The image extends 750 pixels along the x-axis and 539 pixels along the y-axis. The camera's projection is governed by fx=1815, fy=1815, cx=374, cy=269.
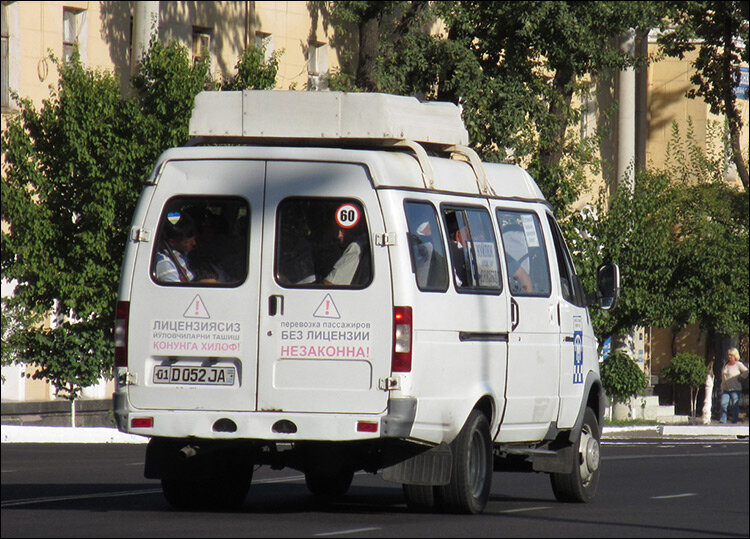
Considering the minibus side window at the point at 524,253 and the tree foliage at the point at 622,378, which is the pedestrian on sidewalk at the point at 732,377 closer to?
the tree foliage at the point at 622,378

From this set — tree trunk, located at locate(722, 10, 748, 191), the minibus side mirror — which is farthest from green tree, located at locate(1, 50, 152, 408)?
tree trunk, located at locate(722, 10, 748, 191)

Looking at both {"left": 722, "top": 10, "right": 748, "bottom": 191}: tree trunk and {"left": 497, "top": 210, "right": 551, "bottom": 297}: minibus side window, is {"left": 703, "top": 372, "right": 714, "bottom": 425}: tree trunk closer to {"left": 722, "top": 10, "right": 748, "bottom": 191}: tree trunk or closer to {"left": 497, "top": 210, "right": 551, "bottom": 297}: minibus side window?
{"left": 722, "top": 10, "right": 748, "bottom": 191}: tree trunk

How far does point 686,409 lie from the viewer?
46.2m

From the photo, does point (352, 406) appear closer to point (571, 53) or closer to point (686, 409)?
point (571, 53)

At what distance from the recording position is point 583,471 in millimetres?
13945

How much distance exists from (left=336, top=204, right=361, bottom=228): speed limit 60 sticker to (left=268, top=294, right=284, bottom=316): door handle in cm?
61

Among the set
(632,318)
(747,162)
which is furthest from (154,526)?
(747,162)

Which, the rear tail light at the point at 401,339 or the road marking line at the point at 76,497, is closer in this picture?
the rear tail light at the point at 401,339

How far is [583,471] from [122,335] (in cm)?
410

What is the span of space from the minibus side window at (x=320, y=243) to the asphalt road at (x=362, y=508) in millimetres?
1569

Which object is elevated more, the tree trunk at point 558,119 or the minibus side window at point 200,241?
the tree trunk at point 558,119

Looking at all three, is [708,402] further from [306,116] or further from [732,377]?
[306,116]

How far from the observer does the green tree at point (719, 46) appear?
39.8m

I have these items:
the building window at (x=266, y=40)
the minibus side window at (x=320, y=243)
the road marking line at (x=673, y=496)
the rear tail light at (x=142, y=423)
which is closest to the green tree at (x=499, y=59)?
the building window at (x=266, y=40)
